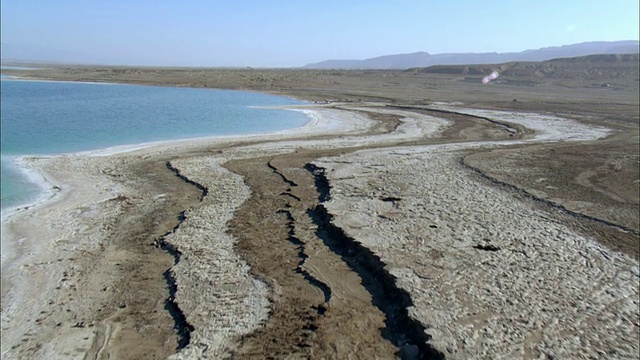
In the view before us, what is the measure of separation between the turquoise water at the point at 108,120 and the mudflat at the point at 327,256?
2.18 metres

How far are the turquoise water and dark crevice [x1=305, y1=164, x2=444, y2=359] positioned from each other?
9.30m

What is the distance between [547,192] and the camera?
568 inches

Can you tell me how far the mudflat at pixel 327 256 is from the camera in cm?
708

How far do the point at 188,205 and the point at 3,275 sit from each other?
15.3ft

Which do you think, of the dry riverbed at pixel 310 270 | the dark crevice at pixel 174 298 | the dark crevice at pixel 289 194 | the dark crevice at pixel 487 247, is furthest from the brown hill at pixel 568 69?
the dark crevice at pixel 174 298

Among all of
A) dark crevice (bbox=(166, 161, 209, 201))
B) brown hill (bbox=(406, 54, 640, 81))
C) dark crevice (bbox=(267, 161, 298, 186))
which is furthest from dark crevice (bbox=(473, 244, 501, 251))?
brown hill (bbox=(406, 54, 640, 81))

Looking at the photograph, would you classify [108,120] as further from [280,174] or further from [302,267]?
[302,267]

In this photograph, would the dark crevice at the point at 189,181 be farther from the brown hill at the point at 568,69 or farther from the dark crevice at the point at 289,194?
the brown hill at the point at 568,69

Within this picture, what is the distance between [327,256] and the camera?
9.59m

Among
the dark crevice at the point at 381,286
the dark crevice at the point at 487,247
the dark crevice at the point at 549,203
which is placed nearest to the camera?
the dark crevice at the point at 381,286

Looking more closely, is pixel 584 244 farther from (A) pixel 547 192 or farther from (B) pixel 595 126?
(B) pixel 595 126

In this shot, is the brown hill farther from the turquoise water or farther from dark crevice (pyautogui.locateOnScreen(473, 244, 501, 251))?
dark crevice (pyautogui.locateOnScreen(473, 244, 501, 251))

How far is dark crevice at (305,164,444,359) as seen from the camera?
22.6 feet

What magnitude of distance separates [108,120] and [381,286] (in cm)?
2635
